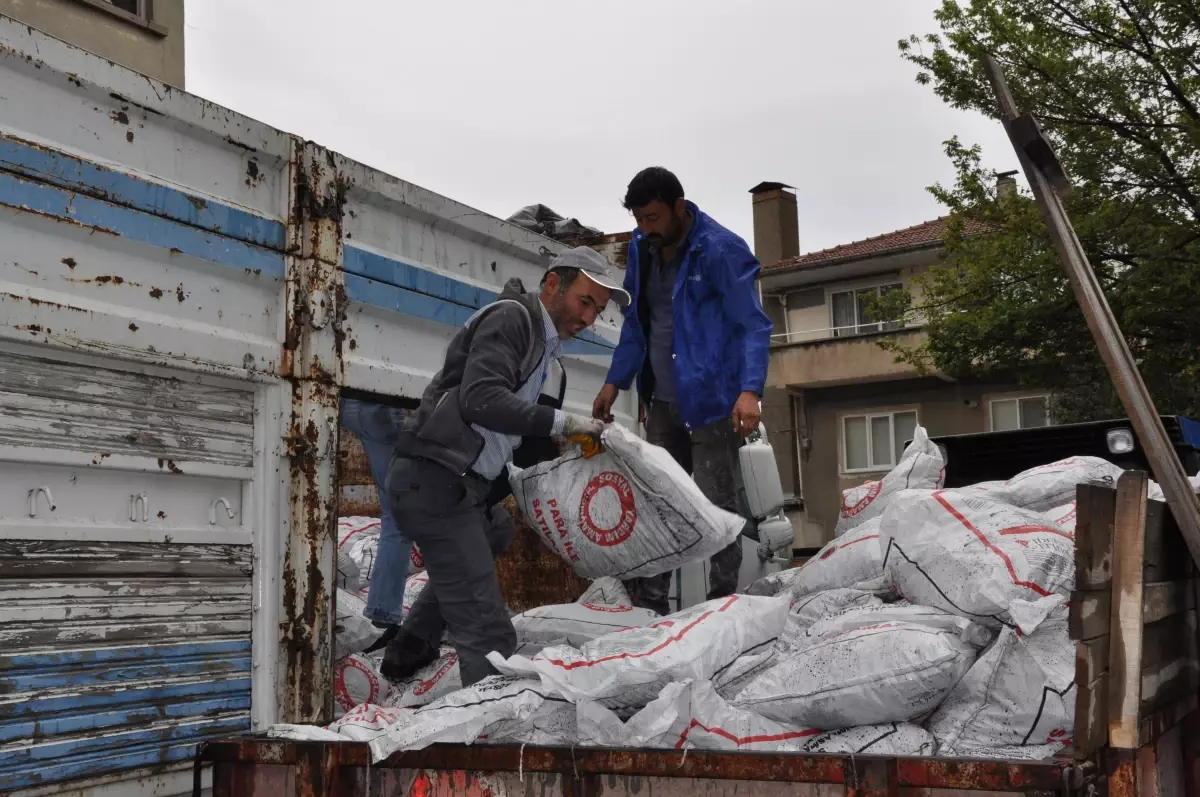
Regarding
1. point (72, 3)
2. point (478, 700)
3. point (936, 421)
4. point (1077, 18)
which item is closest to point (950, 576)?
point (478, 700)

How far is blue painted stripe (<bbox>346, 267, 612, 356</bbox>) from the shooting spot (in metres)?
3.40

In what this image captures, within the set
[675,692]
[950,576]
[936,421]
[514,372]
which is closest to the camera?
[675,692]

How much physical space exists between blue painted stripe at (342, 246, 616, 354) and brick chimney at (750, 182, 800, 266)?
20.5 meters

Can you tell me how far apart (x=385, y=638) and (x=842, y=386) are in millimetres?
19333

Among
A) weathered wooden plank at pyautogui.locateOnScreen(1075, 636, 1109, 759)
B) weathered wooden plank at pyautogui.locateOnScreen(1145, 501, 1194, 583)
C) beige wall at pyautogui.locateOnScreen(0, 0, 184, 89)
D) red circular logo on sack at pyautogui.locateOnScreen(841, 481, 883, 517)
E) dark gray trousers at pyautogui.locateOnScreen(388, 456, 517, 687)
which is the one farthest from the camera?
beige wall at pyautogui.locateOnScreen(0, 0, 184, 89)

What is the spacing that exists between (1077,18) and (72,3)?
10.0 m

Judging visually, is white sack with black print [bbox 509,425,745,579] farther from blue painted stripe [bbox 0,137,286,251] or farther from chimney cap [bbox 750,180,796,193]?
chimney cap [bbox 750,180,796,193]

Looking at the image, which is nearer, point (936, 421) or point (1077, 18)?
point (1077, 18)

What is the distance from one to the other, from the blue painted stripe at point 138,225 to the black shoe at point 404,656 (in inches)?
42.5

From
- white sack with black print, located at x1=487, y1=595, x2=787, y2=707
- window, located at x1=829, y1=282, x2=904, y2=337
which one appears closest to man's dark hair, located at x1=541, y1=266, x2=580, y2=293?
white sack with black print, located at x1=487, y1=595, x2=787, y2=707

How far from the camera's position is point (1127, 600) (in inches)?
79.0

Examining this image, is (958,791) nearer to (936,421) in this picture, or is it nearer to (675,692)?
(675,692)

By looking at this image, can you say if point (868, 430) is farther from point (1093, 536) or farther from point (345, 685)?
point (1093, 536)

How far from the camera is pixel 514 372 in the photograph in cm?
313
